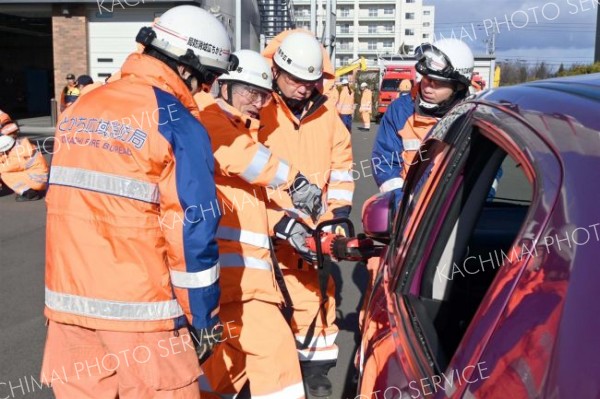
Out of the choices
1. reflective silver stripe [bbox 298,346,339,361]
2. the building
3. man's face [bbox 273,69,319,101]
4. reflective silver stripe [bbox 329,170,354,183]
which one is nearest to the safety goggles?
man's face [bbox 273,69,319,101]

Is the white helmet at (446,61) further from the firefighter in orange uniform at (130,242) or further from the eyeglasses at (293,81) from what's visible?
the firefighter in orange uniform at (130,242)

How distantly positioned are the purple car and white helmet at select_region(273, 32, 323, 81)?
4.82ft

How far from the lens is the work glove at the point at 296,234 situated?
3732 millimetres

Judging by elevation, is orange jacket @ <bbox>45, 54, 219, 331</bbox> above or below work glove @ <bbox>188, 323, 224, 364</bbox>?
above

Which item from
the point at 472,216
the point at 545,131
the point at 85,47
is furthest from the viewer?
the point at 85,47

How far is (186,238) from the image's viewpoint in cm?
246

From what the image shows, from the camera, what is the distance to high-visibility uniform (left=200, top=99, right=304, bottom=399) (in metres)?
3.20

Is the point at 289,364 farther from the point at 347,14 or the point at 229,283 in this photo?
the point at 347,14

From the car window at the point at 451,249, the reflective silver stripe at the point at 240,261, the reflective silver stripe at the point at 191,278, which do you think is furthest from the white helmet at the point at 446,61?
the reflective silver stripe at the point at 191,278

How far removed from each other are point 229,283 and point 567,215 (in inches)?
89.3

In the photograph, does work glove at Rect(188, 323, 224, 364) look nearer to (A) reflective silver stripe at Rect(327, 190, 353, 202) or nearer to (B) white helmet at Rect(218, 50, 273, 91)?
(B) white helmet at Rect(218, 50, 273, 91)

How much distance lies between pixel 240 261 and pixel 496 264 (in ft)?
4.26

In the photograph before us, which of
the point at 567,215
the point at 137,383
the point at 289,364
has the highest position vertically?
the point at 567,215

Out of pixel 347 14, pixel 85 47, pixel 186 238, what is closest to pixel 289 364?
pixel 186 238
